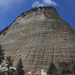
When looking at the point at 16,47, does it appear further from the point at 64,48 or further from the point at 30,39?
the point at 64,48

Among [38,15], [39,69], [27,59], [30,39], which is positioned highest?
[38,15]

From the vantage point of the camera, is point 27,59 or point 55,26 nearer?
point 27,59

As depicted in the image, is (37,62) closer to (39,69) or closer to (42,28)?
(39,69)

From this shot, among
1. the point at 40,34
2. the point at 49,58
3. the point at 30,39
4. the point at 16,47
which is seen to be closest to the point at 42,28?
the point at 40,34

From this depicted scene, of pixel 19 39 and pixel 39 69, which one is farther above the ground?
pixel 19 39

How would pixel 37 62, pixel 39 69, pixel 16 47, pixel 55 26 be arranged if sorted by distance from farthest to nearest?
pixel 55 26, pixel 16 47, pixel 37 62, pixel 39 69

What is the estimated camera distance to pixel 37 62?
788 inches

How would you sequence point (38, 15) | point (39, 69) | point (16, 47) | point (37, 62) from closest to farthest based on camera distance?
point (39, 69)
point (37, 62)
point (16, 47)
point (38, 15)

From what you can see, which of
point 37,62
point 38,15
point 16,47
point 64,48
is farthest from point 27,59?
point 38,15

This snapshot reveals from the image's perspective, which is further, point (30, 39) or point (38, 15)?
point (38, 15)

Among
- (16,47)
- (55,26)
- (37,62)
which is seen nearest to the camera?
(37,62)

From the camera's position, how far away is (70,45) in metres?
22.6

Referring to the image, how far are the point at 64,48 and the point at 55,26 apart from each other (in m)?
9.81

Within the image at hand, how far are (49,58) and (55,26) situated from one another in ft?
40.3
